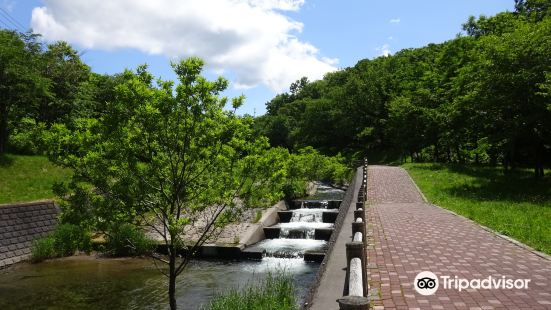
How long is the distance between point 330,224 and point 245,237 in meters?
6.19

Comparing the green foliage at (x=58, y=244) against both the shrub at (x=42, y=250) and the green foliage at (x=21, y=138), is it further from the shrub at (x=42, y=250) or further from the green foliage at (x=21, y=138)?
the green foliage at (x=21, y=138)

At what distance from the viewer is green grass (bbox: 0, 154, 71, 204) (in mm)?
20156

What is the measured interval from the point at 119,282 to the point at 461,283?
10.9 meters

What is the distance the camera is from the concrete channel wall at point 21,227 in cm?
1575

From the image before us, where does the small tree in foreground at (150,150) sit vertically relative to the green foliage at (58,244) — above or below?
above

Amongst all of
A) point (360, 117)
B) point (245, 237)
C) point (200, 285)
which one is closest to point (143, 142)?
point (200, 285)

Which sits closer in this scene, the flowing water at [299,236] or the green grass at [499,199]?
Answer: the green grass at [499,199]

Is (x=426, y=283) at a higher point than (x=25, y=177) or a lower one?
lower

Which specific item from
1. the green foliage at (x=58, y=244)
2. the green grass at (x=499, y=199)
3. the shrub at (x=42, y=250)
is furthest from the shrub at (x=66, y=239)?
the green grass at (x=499, y=199)

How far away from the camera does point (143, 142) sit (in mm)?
7699

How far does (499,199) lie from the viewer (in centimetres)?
1784

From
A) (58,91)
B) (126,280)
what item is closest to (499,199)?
(126,280)

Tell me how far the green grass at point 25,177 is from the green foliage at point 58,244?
11.0 ft

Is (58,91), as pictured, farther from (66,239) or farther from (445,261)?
(445,261)
